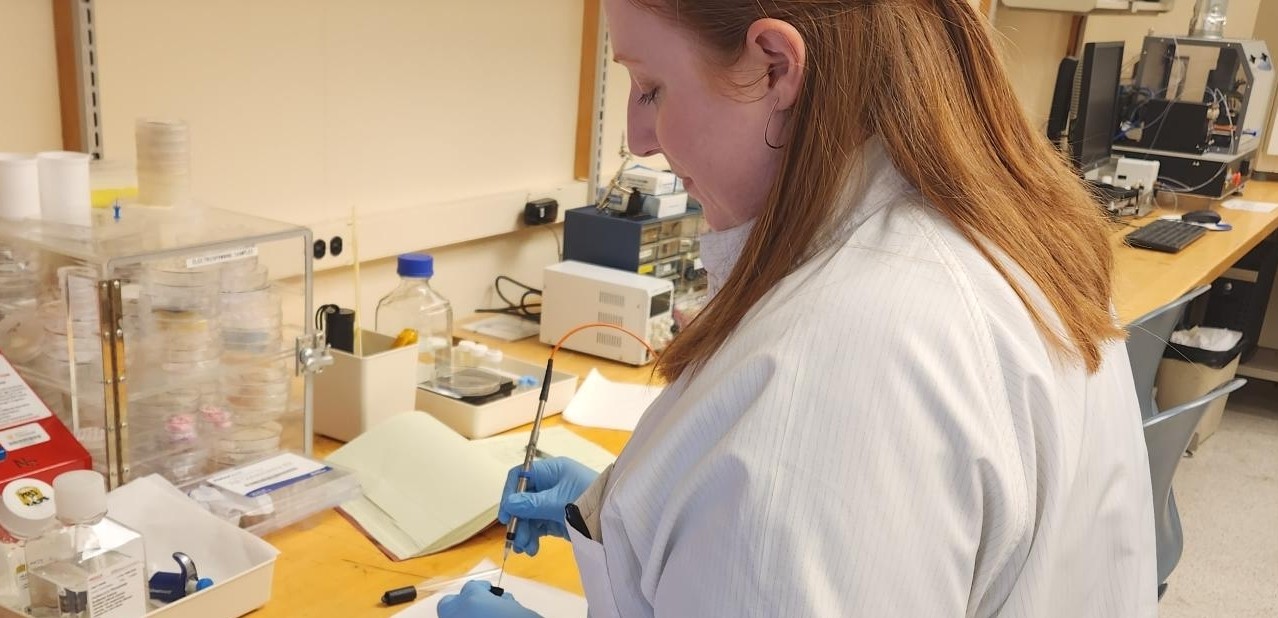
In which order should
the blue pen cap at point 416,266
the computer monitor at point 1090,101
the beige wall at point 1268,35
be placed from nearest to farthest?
the blue pen cap at point 416,266 → the computer monitor at point 1090,101 → the beige wall at point 1268,35

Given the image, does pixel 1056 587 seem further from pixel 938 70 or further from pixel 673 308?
pixel 673 308

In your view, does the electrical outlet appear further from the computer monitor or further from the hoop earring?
the computer monitor

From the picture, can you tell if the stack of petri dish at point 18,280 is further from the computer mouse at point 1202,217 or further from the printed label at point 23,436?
the computer mouse at point 1202,217

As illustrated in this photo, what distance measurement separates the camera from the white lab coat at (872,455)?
1.95 ft

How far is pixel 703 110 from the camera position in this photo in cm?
75

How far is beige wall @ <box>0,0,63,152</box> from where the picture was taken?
4.52 feet

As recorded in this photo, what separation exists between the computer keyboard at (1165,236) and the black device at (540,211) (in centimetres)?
173

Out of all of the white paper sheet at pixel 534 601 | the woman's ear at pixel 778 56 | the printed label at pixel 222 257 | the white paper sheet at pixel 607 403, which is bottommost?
the white paper sheet at pixel 534 601

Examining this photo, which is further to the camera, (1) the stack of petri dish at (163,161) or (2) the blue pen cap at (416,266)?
(2) the blue pen cap at (416,266)

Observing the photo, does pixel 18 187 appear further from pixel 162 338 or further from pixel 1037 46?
pixel 1037 46

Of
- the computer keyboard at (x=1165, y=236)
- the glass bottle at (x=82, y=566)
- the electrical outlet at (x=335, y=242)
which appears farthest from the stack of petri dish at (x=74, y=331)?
the computer keyboard at (x=1165, y=236)

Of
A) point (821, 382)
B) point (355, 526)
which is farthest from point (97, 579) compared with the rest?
point (821, 382)

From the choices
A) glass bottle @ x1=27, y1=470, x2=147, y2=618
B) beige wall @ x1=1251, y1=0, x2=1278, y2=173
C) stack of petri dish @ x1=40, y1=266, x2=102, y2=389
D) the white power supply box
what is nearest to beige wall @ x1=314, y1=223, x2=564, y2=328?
the white power supply box

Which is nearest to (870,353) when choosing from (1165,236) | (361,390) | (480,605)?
(480,605)
